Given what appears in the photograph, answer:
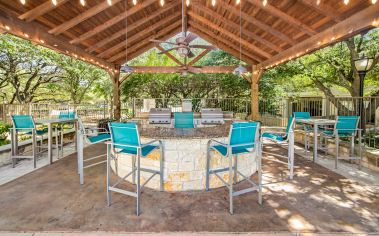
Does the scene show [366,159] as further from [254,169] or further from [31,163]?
[31,163]

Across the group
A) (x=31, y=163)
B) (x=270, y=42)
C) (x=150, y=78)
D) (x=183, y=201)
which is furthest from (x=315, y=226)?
(x=150, y=78)

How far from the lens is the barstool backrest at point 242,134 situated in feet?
7.95

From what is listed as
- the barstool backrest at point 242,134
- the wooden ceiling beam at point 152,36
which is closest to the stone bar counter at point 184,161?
the barstool backrest at point 242,134

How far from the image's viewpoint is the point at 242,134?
2.48 m

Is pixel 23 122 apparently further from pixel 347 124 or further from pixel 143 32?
pixel 347 124

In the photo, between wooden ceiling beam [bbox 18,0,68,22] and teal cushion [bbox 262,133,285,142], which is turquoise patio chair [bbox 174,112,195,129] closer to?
teal cushion [bbox 262,133,285,142]

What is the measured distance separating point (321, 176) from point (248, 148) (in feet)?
6.53

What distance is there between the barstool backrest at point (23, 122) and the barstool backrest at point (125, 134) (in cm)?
278

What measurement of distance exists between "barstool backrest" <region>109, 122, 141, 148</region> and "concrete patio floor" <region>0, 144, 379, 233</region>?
0.85 meters

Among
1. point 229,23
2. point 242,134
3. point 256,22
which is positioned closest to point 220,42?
point 229,23

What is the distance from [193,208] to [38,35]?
5.00m

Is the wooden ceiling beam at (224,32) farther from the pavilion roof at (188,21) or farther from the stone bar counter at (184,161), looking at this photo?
the stone bar counter at (184,161)

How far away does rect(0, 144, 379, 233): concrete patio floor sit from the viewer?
224 cm

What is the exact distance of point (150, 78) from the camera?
36.4 ft
